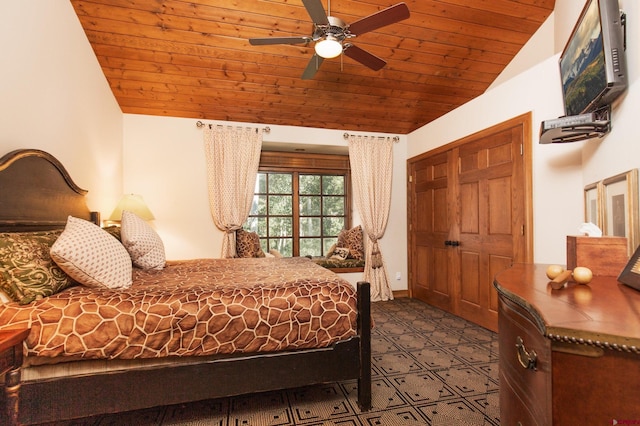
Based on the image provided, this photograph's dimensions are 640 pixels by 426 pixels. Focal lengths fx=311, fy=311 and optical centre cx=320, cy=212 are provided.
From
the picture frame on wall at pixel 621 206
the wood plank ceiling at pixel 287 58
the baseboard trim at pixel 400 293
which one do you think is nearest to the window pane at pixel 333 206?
Result: the wood plank ceiling at pixel 287 58

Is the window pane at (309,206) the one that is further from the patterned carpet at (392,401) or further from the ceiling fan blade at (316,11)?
the ceiling fan blade at (316,11)

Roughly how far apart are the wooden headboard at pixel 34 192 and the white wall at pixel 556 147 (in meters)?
3.32

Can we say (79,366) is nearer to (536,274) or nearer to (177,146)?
(536,274)

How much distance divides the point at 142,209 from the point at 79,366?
7.46 ft

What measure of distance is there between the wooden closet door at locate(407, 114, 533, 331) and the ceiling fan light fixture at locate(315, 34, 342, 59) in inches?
71.2

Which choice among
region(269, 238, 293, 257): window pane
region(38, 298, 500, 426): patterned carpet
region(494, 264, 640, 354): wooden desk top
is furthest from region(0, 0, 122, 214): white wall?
region(494, 264, 640, 354): wooden desk top

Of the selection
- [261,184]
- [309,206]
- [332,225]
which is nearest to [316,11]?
[261,184]

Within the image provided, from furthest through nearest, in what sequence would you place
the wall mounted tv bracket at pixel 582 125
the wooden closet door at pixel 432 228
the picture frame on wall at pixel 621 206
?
the wooden closet door at pixel 432 228 < the wall mounted tv bracket at pixel 582 125 < the picture frame on wall at pixel 621 206

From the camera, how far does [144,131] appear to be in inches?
155

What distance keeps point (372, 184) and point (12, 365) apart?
398cm

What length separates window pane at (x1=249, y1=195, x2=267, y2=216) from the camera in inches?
183

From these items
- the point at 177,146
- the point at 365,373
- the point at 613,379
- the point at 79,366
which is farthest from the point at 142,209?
the point at 613,379

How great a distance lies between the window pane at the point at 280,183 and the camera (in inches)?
187

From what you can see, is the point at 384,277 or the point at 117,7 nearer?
the point at 117,7
